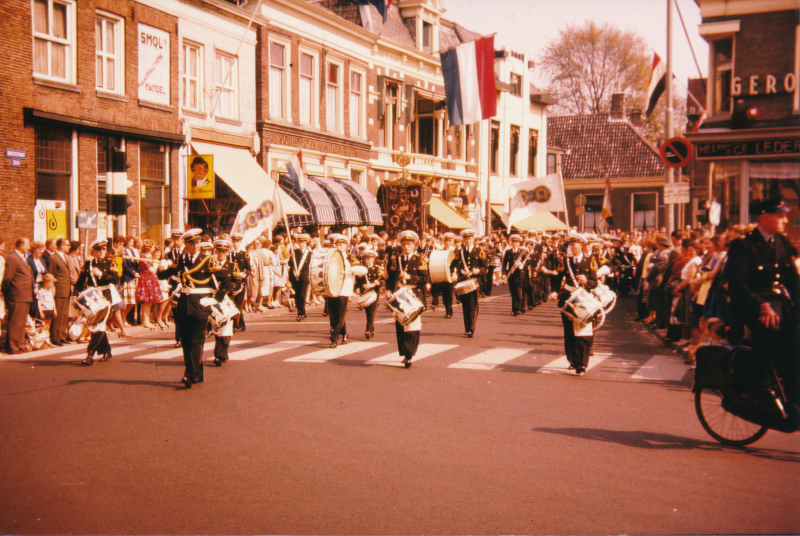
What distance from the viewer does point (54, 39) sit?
19.6m

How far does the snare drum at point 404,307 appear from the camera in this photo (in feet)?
39.3

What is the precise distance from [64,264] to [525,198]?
1484cm

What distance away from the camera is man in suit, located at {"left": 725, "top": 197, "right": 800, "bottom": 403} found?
264 inches

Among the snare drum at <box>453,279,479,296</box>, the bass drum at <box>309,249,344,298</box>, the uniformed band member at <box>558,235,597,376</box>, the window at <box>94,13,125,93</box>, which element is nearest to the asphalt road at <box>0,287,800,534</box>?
the uniformed band member at <box>558,235,597,376</box>

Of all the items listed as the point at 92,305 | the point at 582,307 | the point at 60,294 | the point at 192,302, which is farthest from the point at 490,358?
the point at 60,294

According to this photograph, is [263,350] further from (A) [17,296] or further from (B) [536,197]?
(B) [536,197]

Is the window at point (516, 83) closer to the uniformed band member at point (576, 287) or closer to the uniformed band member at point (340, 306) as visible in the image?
the uniformed band member at point (340, 306)

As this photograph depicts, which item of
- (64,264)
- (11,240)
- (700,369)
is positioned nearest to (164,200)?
(11,240)

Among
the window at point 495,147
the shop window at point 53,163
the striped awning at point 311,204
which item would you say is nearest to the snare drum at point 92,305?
the shop window at point 53,163

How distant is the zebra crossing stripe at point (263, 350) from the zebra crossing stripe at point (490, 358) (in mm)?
3134

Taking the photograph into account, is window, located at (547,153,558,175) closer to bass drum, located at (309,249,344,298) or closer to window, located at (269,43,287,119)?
window, located at (269,43,287,119)

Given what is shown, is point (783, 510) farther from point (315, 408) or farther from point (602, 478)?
point (315, 408)

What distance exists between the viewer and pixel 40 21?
759 inches

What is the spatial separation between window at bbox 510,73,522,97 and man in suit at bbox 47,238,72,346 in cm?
3624
